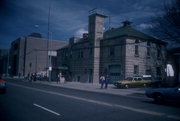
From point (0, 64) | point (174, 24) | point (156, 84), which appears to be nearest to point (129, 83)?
point (156, 84)

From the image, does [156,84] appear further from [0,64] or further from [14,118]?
[0,64]

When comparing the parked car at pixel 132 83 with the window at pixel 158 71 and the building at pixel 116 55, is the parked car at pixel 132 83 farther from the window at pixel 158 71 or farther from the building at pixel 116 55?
the window at pixel 158 71

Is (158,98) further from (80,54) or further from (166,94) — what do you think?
(80,54)

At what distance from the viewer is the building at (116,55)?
2970cm

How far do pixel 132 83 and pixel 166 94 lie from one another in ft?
44.3

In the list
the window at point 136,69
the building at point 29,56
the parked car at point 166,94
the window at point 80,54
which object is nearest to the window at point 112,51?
the window at point 136,69

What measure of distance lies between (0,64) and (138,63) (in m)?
74.0

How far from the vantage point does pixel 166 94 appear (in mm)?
11008

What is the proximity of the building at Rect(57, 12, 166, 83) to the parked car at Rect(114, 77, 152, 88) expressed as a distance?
11.7 ft

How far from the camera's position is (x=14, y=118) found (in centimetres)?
693

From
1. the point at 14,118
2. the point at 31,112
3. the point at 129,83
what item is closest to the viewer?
the point at 14,118

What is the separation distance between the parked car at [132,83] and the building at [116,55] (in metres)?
3.56

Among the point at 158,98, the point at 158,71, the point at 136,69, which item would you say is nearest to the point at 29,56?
the point at 136,69

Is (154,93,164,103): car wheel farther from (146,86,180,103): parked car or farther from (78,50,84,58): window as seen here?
(78,50,84,58): window
